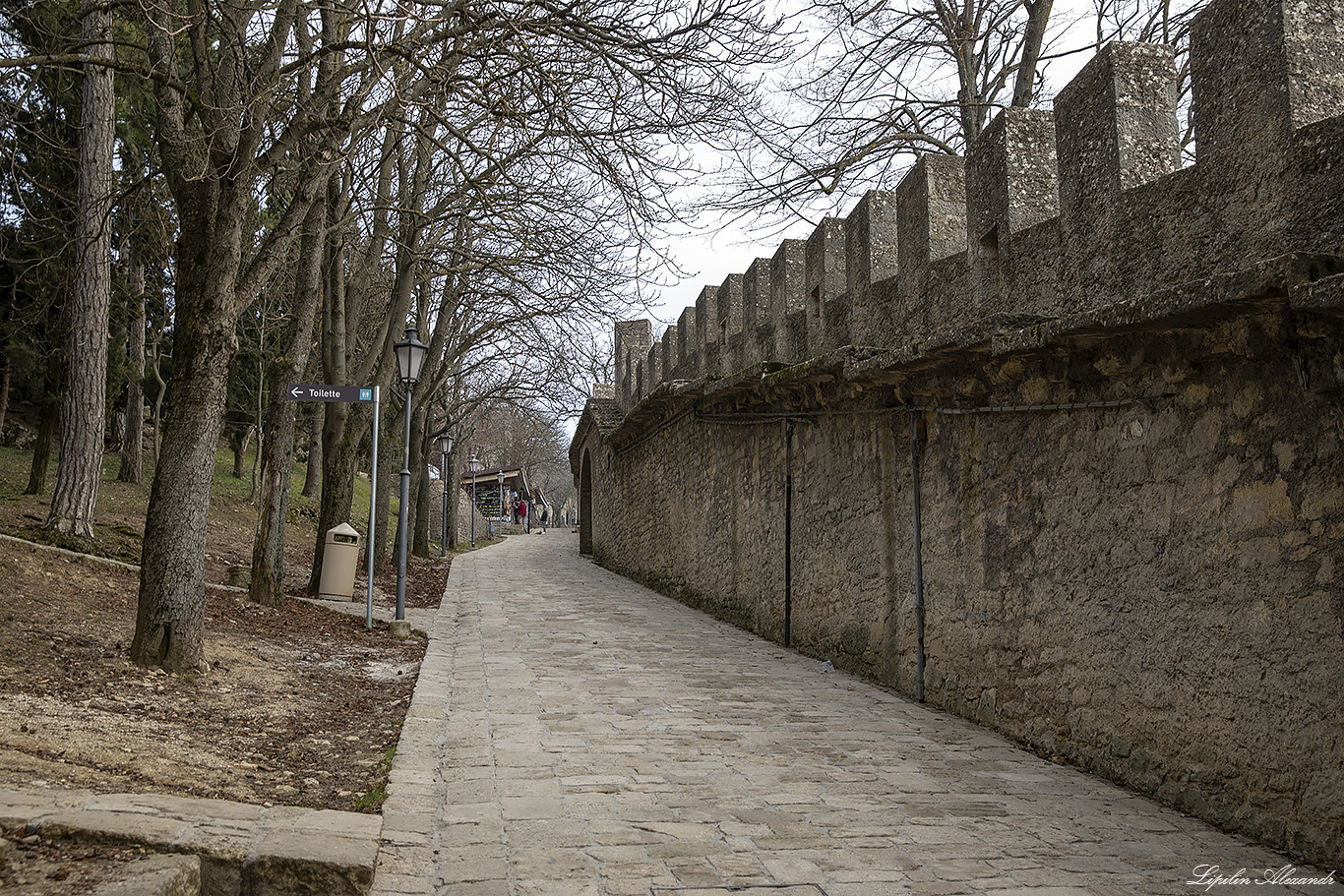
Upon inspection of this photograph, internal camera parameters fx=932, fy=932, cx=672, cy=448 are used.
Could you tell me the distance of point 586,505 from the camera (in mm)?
26641

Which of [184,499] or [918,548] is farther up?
[184,499]

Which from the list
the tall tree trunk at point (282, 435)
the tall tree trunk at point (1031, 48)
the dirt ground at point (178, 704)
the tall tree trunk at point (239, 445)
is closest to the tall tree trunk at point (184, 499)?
the dirt ground at point (178, 704)

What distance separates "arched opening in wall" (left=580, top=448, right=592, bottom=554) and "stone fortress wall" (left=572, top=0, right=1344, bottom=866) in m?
17.7

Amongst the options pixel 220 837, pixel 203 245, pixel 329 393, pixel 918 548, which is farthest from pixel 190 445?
pixel 918 548

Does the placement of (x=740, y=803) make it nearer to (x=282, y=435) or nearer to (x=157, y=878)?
(x=157, y=878)

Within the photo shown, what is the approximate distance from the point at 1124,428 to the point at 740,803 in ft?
8.45

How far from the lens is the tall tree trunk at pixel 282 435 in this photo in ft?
30.6

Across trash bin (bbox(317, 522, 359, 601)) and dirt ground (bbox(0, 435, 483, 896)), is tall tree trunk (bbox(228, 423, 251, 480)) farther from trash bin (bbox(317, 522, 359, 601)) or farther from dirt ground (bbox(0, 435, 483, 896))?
dirt ground (bbox(0, 435, 483, 896))

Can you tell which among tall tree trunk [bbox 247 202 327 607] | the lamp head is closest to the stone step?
tall tree trunk [bbox 247 202 327 607]

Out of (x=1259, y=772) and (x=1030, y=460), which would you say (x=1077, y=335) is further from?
(x=1259, y=772)

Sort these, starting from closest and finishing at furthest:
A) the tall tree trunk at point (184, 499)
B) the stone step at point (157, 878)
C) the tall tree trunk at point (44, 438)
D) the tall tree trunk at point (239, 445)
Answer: the stone step at point (157, 878) → the tall tree trunk at point (184, 499) → the tall tree trunk at point (44, 438) → the tall tree trunk at point (239, 445)

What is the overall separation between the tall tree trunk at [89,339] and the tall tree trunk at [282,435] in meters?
2.02

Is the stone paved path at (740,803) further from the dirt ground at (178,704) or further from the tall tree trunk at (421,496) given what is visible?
the tall tree trunk at (421,496)

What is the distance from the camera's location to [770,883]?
316 centimetres
